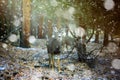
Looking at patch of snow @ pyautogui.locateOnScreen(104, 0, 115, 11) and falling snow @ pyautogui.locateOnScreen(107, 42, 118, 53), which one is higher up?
patch of snow @ pyautogui.locateOnScreen(104, 0, 115, 11)

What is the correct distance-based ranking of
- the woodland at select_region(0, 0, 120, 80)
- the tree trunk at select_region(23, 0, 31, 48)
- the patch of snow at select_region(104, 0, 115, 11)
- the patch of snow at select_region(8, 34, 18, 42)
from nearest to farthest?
the woodland at select_region(0, 0, 120, 80) → the patch of snow at select_region(104, 0, 115, 11) → the tree trunk at select_region(23, 0, 31, 48) → the patch of snow at select_region(8, 34, 18, 42)

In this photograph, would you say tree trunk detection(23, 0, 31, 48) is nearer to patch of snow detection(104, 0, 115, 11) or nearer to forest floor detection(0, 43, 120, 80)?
forest floor detection(0, 43, 120, 80)

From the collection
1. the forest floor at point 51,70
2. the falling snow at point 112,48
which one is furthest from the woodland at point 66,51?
the falling snow at point 112,48

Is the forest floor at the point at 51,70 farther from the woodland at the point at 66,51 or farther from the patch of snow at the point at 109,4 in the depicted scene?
the patch of snow at the point at 109,4

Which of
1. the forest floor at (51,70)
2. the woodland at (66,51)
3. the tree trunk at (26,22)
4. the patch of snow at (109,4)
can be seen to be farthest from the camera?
the tree trunk at (26,22)

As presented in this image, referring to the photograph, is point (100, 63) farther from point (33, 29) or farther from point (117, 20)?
point (33, 29)

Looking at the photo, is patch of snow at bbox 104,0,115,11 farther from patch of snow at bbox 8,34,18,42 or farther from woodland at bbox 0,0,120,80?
patch of snow at bbox 8,34,18,42

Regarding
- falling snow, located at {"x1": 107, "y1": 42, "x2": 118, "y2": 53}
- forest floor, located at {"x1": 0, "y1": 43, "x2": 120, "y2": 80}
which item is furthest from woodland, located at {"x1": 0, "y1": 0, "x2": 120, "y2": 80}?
falling snow, located at {"x1": 107, "y1": 42, "x2": 118, "y2": 53}

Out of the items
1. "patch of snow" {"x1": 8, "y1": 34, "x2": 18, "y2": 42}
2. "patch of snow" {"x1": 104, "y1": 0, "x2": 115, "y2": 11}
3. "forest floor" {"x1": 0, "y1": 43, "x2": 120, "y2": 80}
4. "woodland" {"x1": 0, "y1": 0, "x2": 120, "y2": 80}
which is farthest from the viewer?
"patch of snow" {"x1": 8, "y1": 34, "x2": 18, "y2": 42}

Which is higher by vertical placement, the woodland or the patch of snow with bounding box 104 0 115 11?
the patch of snow with bounding box 104 0 115 11

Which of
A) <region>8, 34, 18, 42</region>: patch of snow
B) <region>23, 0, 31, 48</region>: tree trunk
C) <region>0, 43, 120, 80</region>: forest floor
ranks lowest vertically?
<region>0, 43, 120, 80</region>: forest floor

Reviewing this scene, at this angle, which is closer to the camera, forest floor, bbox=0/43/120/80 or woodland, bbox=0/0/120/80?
forest floor, bbox=0/43/120/80

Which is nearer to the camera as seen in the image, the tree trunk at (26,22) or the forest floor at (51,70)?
the forest floor at (51,70)

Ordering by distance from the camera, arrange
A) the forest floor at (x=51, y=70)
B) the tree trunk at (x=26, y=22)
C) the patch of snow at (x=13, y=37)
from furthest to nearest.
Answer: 1. the patch of snow at (x=13, y=37)
2. the tree trunk at (x=26, y=22)
3. the forest floor at (x=51, y=70)
